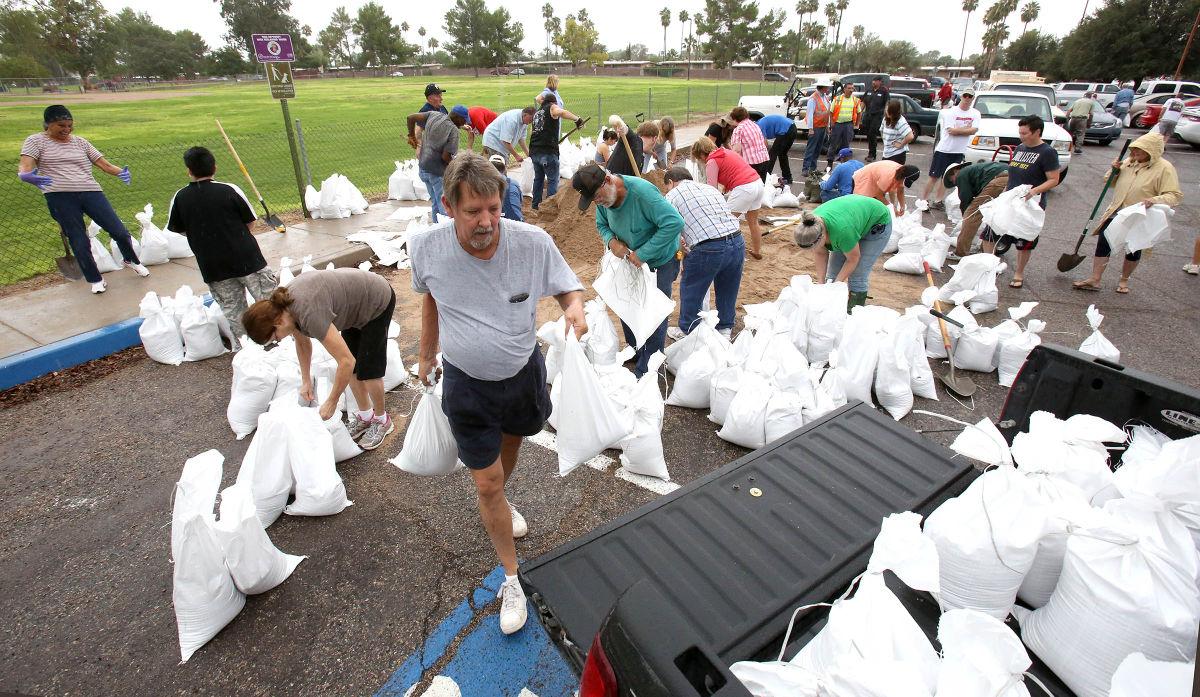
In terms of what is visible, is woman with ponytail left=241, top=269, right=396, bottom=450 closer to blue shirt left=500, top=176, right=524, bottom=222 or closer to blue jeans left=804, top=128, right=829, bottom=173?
blue shirt left=500, top=176, right=524, bottom=222

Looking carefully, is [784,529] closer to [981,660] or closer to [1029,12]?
[981,660]

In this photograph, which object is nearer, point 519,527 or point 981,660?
point 981,660

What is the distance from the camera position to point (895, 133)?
895 centimetres

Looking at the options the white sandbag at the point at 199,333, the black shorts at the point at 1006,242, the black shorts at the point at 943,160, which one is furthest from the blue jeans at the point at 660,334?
the black shorts at the point at 943,160

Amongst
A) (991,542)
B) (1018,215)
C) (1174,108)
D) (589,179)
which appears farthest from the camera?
(1174,108)

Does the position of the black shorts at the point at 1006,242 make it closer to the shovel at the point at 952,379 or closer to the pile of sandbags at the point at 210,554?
the shovel at the point at 952,379

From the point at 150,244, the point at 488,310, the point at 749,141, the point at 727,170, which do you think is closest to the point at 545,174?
the point at 749,141

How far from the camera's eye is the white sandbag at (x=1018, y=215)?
5.54 m

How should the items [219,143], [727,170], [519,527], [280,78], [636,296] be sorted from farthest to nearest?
[219,143] → [280,78] → [727,170] → [636,296] → [519,527]

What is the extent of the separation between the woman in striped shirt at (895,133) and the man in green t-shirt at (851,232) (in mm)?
5345

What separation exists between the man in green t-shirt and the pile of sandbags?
12.4 feet

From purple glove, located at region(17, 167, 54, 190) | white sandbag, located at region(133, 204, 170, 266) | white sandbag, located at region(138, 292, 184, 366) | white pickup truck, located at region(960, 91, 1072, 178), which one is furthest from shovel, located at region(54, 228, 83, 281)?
white pickup truck, located at region(960, 91, 1072, 178)

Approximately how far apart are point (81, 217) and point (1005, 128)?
13.3 m

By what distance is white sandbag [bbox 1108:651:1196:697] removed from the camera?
1103 millimetres
